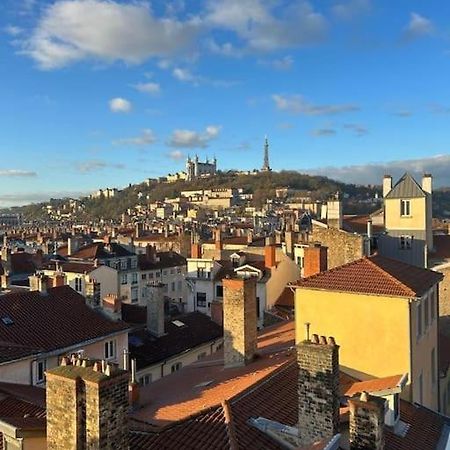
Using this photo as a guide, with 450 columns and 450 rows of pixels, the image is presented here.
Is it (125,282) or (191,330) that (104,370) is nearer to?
(191,330)

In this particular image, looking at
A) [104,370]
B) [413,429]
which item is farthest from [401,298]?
[104,370]

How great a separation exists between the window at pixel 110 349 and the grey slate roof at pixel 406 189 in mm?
19050

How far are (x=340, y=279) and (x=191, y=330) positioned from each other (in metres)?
14.1

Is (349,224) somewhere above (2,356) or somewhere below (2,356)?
above

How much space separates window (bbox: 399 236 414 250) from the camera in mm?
32031

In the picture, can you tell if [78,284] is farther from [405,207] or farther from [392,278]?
[392,278]

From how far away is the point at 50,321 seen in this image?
72.0 ft

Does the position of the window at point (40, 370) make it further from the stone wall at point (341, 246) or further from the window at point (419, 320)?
the stone wall at point (341, 246)

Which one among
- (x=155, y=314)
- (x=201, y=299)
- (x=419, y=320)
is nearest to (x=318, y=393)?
(x=419, y=320)

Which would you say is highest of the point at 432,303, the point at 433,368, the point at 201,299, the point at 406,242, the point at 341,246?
the point at 341,246

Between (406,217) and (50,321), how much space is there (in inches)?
831

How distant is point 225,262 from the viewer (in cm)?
4131

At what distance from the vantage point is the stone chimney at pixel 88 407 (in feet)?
24.9

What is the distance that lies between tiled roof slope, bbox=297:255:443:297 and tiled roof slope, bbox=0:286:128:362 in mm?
10370
